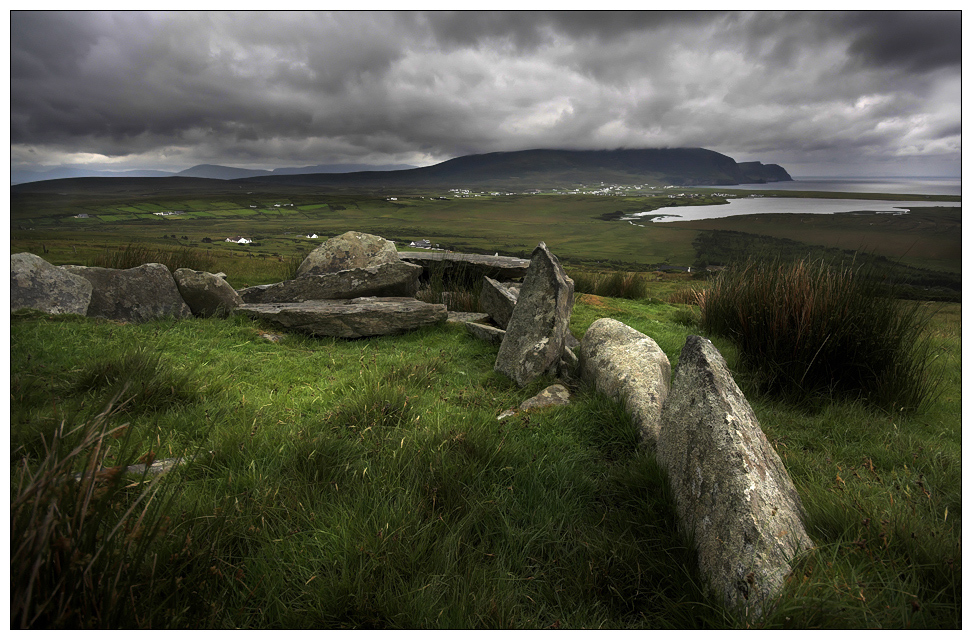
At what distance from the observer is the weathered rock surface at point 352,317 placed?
25.4 ft

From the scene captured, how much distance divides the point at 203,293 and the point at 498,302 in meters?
5.58

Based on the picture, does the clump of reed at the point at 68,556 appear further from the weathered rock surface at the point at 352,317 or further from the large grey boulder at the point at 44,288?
the large grey boulder at the point at 44,288

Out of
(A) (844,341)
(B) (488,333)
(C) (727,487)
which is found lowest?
(C) (727,487)

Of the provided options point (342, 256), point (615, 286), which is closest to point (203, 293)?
point (342, 256)

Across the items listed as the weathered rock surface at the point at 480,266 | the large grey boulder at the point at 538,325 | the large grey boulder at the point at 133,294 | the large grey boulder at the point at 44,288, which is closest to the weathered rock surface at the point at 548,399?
the large grey boulder at the point at 538,325

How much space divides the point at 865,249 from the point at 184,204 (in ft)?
340

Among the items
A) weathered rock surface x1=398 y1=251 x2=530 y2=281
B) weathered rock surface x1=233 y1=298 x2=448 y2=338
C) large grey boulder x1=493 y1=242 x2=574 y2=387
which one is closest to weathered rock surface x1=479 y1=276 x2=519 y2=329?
weathered rock surface x1=233 y1=298 x2=448 y2=338

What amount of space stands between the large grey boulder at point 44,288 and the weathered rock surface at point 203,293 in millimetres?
1386

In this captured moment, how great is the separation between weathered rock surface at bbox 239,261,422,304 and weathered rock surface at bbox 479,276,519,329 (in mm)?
2216

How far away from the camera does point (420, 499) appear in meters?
2.83

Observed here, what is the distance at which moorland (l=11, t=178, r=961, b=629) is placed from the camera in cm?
193

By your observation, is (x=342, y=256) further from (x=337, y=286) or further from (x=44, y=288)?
(x=44, y=288)

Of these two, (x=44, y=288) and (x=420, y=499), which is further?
(x=44, y=288)

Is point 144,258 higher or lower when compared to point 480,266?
higher
